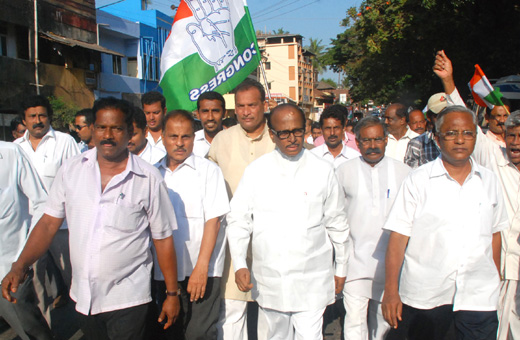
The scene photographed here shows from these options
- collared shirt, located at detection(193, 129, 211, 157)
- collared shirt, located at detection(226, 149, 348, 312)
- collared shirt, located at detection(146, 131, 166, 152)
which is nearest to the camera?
collared shirt, located at detection(226, 149, 348, 312)

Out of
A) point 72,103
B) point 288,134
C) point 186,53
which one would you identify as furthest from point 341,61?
point 288,134

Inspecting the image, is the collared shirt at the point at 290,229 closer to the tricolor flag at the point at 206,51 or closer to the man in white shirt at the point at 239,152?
the man in white shirt at the point at 239,152

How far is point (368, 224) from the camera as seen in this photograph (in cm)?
387

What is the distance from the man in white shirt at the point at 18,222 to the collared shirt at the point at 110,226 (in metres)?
0.83

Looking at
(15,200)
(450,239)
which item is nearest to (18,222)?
Answer: (15,200)

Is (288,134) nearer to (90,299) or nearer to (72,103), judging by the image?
(90,299)

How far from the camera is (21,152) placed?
365cm

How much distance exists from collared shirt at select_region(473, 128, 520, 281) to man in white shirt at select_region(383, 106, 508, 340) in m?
0.44

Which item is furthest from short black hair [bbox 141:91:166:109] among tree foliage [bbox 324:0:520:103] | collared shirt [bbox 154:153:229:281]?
tree foliage [bbox 324:0:520:103]

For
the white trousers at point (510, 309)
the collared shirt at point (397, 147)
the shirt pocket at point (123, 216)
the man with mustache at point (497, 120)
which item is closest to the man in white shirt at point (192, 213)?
the shirt pocket at point (123, 216)

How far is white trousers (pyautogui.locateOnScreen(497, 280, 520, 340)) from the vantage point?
3.59m

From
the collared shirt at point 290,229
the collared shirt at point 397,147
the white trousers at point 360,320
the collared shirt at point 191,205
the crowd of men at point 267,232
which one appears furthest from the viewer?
the collared shirt at point 397,147

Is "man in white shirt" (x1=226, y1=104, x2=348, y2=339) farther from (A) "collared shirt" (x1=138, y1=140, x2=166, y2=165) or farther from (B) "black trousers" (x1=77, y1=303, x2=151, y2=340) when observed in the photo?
(A) "collared shirt" (x1=138, y1=140, x2=166, y2=165)

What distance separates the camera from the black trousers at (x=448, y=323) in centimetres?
301
